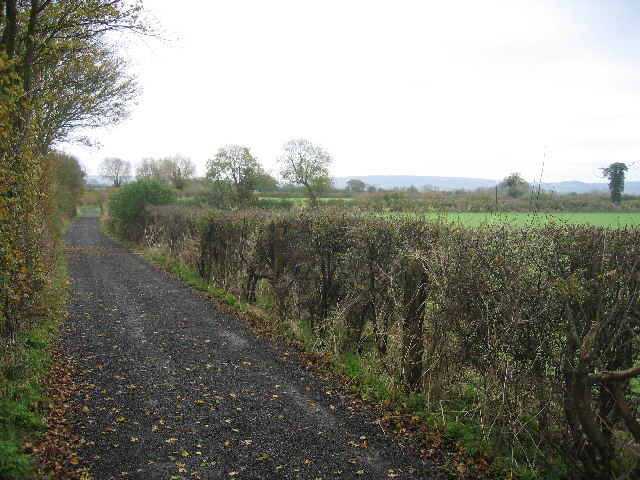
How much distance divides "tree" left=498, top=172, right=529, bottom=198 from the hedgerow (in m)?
0.75

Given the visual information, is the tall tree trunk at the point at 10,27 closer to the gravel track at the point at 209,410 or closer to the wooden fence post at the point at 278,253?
the gravel track at the point at 209,410

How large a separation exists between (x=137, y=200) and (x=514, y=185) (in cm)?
2636

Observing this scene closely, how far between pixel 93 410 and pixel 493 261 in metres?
5.06

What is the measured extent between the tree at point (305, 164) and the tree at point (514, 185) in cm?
4531

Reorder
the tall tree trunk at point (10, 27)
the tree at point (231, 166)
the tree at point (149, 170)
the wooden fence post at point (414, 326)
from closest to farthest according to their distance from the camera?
the wooden fence post at point (414, 326), the tall tree trunk at point (10, 27), the tree at point (231, 166), the tree at point (149, 170)

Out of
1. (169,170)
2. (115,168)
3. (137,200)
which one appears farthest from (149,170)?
(137,200)

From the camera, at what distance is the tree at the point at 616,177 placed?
14.4 ft

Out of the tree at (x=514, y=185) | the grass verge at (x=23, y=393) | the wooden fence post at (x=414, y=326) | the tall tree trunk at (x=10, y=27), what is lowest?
the grass verge at (x=23, y=393)

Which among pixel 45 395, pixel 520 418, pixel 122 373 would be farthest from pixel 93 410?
pixel 520 418

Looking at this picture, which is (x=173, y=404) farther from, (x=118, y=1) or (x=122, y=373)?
(x=118, y=1)

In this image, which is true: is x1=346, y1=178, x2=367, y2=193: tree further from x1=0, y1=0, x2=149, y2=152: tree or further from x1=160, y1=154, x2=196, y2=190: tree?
x1=0, y1=0, x2=149, y2=152: tree

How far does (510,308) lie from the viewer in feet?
15.9

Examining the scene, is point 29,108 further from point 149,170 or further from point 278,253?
point 149,170

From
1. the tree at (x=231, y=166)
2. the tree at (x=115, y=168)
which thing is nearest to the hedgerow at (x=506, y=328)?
the tree at (x=231, y=166)
